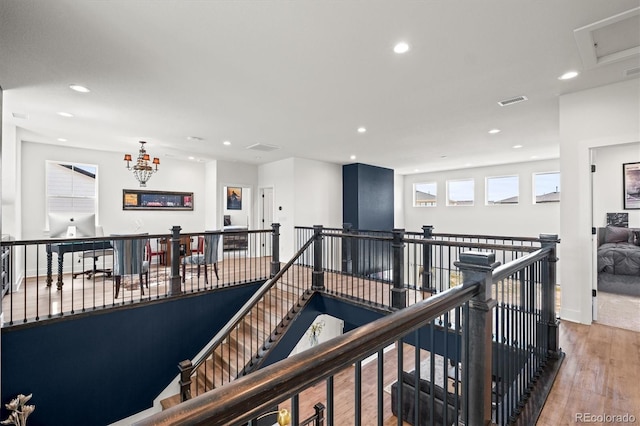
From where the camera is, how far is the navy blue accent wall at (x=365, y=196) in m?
8.95

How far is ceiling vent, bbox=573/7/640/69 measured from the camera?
93.3 inches

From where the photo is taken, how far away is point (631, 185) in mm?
5980

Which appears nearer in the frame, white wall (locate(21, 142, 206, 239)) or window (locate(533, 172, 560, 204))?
white wall (locate(21, 142, 206, 239))

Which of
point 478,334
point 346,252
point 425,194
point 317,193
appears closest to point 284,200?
point 317,193

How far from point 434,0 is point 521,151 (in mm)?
6435

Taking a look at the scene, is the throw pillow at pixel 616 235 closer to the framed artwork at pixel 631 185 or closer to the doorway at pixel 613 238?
the doorway at pixel 613 238

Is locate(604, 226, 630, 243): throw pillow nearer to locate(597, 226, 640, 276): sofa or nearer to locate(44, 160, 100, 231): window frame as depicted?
locate(597, 226, 640, 276): sofa

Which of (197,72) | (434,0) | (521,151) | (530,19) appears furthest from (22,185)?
(521,151)

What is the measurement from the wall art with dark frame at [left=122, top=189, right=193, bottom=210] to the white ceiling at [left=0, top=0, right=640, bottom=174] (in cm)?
241

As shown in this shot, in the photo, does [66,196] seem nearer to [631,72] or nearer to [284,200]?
[284,200]

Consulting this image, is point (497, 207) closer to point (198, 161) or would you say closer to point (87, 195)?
point (198, 161)

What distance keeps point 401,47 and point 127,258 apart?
4680 mm

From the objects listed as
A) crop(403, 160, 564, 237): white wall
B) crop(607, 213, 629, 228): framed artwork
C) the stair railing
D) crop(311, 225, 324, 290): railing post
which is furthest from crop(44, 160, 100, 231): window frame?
crop(607, 213, 629, 228): framed artwork

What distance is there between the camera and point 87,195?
23.4ft
